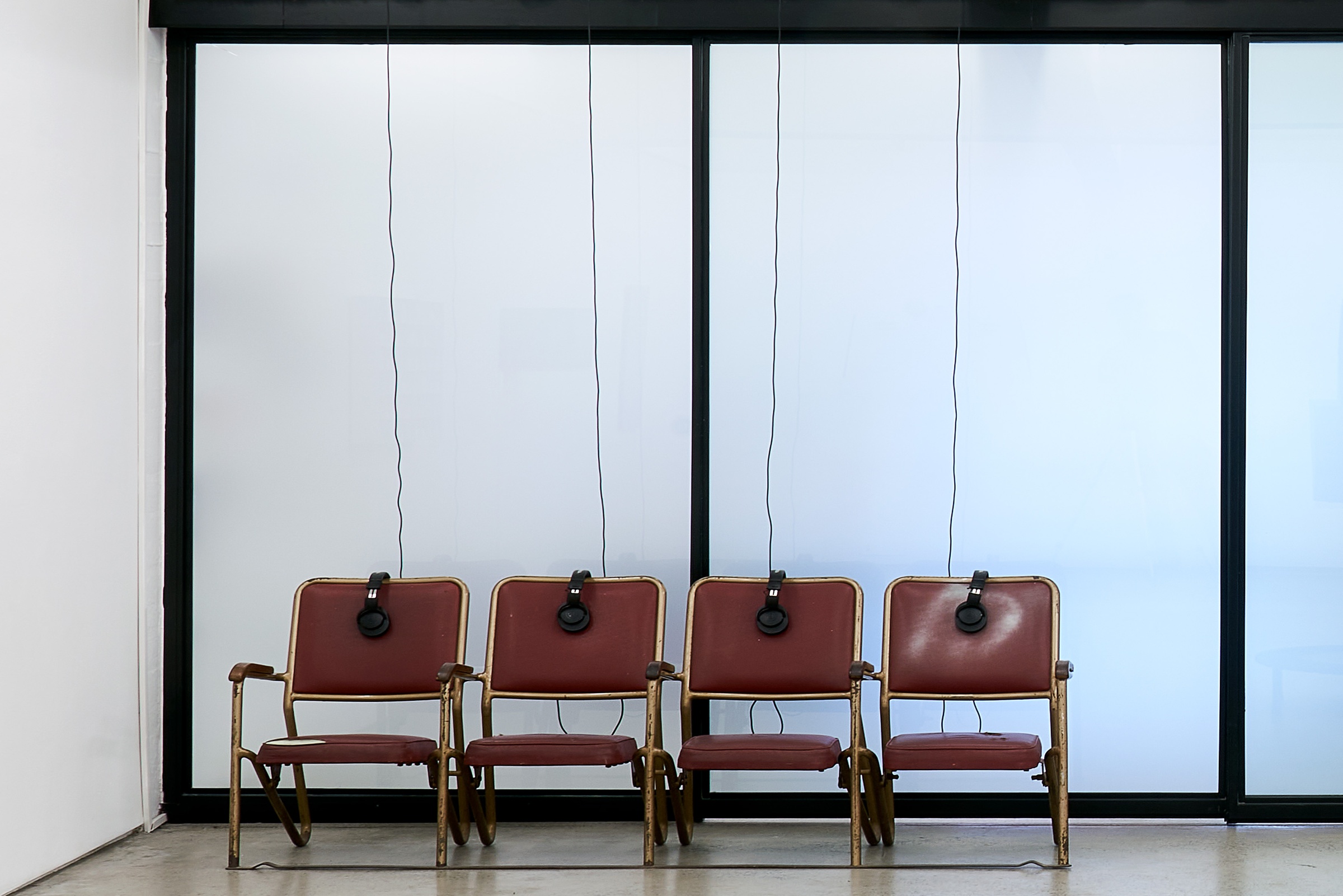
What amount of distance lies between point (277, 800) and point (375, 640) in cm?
67

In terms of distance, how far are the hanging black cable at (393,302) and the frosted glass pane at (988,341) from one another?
1.26 m

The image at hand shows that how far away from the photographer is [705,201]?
5.41 metres

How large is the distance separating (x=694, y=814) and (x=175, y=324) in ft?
9.35

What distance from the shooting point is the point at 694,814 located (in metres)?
5.31

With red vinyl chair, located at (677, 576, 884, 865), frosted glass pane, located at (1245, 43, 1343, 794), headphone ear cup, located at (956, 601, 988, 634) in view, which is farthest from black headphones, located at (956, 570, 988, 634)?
frosted glass pane, located at (1245, 43, 1343, 794)

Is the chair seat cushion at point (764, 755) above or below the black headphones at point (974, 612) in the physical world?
below

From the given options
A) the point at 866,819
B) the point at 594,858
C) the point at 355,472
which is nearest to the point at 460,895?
the point at 594,858

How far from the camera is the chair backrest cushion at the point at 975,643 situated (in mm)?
4887

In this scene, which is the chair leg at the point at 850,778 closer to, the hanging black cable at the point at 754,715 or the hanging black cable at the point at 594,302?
the hanging black cable at the point at 754,715

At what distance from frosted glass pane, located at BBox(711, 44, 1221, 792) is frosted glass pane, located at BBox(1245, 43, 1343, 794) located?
18 cm

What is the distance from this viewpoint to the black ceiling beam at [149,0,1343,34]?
531 centimetres

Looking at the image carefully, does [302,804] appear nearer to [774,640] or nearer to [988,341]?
[774,640]

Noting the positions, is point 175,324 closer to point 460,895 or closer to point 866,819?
point 460,895

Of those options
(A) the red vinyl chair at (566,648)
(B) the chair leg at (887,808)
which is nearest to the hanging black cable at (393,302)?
(A) the red vinyl chair at (566,648)
